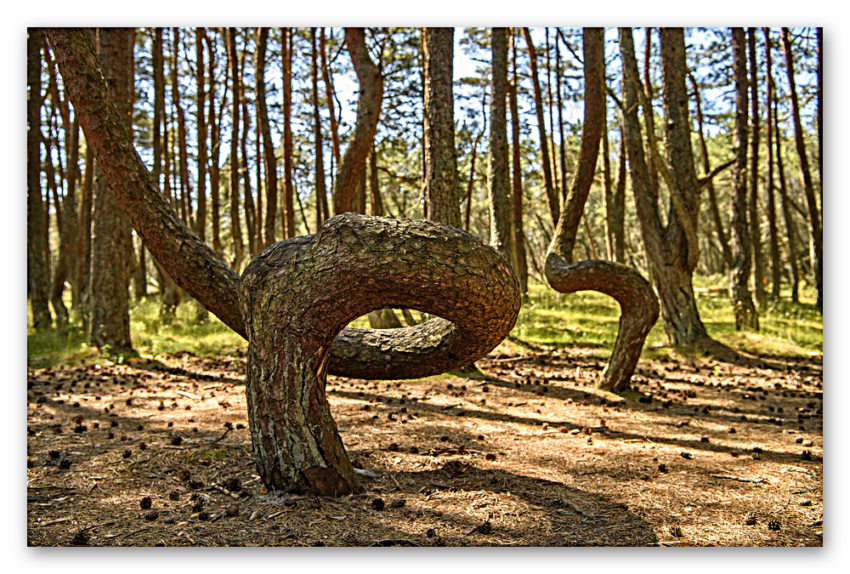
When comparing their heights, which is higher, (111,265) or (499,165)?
(499,165)

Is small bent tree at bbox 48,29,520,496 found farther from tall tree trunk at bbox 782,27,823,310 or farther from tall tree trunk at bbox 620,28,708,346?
tall tree trunk at bbox 782,27,823,310

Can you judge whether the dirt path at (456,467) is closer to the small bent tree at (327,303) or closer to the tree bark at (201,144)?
the small bent tree at (327,303)

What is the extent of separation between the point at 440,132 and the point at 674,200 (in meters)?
4.35

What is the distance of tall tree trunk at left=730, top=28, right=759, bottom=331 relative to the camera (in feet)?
40.5

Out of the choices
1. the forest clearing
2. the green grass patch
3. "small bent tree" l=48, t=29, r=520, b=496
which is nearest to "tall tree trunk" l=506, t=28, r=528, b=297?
the green grass patch

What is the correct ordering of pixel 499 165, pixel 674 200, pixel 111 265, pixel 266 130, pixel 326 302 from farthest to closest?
pixel 266 130 → pixel 499 165 → pixel 111 265 → pixel 674 200 → pixel 326 302

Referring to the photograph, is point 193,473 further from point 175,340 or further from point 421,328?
point 175,340

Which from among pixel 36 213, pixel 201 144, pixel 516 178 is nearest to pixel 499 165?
pixel 516 178

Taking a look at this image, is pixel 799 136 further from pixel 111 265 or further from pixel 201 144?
pixel 111 265

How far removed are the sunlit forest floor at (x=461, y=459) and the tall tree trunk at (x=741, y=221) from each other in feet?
8.47

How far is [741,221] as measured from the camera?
12.9 meters

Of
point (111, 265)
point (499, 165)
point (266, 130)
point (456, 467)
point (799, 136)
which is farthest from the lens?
point (799, 136)

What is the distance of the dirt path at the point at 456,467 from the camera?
11.0ft
